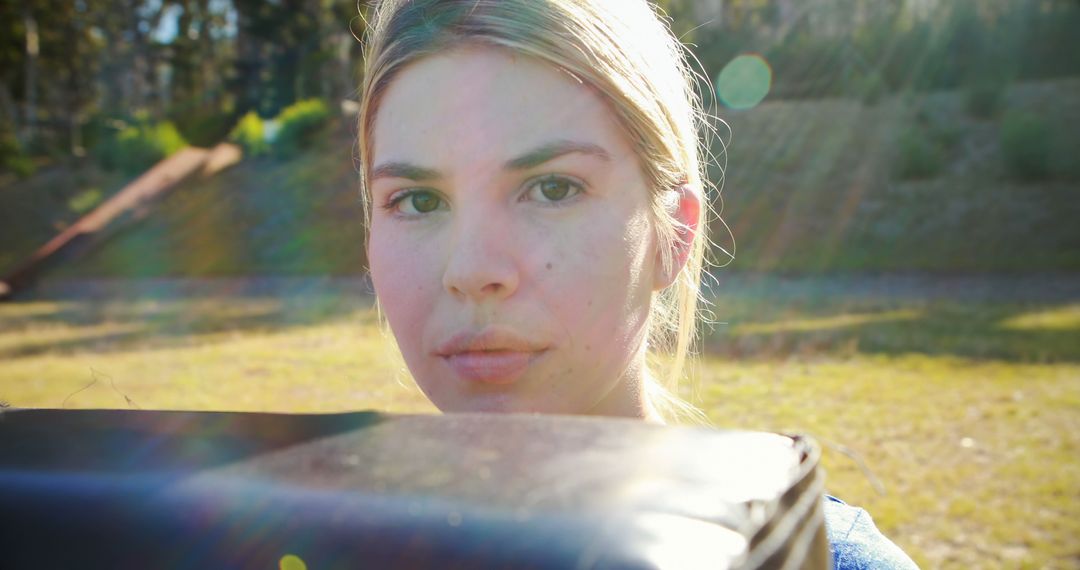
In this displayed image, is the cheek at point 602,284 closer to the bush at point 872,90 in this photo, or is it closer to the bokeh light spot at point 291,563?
the bokeh light spot at point 291,563

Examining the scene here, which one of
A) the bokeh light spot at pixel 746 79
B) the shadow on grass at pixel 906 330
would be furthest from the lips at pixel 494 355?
the bokeh light spot at pixel 746 79

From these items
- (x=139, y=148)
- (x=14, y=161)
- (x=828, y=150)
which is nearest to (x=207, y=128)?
(x=139, y=148)

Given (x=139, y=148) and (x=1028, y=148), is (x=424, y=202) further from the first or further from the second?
(x=139, y=148)

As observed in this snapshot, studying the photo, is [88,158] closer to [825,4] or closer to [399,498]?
[825,4]

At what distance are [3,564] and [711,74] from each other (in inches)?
821

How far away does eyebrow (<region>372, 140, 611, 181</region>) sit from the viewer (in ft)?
4.19

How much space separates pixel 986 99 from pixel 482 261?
62.3 ft

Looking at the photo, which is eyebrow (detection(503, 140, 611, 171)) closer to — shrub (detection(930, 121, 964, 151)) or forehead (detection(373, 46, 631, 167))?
forehead (detection(373, 46, 631, 167))

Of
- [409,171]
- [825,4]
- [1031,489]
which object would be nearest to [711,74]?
[825,4]

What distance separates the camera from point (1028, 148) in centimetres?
1552

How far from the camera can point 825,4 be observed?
2469 cm

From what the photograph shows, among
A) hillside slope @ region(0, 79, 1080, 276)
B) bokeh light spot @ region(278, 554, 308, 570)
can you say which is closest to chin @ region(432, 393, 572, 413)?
bokeh light spot @ region(278, 554, 308, 570)

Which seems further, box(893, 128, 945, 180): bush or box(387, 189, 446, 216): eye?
box(893, 128, 945, 180): bush

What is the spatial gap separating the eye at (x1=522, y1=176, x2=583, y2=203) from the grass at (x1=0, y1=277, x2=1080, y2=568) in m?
0.91
